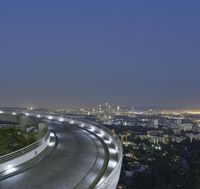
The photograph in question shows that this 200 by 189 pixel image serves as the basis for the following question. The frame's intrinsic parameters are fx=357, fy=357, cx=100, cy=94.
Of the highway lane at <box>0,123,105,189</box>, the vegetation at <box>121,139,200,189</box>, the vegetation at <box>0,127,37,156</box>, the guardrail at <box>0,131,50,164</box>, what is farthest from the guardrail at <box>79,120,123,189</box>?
the vegetation at <box>121,139,200,189</box>

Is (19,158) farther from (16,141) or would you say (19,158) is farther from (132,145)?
(132,145)

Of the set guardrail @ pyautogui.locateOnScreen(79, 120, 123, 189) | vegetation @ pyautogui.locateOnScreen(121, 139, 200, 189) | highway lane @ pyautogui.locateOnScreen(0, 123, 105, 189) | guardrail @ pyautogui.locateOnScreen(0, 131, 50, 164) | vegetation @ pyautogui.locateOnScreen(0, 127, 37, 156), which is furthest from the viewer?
vegetation @ pyautogui.locateOnScreen(121, 139, 200, 189)

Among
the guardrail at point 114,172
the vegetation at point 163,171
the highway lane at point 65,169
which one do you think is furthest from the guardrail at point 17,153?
the vegetation at point 163,171

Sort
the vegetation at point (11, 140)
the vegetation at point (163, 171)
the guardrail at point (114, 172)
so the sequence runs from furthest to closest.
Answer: the vegetation at point (163, 171) → the vegetation at point (11, 140) → the guardrail at point (114, 172)

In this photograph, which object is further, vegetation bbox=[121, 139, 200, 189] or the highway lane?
vegetation bbox=[121, 139, 200, 189]

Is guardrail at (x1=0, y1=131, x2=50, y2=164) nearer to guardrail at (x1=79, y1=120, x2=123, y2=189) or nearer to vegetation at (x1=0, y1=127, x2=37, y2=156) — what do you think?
vegetation at (x1=0, y1=127, x2=37, y2=156)

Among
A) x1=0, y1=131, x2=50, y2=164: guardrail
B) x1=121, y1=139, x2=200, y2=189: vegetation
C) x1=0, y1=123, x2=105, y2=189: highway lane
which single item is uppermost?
x1=0, y1=131, x2=50, y2=164: guardrail

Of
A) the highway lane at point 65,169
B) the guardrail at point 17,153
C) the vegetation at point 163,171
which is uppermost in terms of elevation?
the guardrail at point 17,153

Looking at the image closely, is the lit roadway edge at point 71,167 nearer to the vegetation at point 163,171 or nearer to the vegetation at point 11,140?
the vegetation at point 11,140
